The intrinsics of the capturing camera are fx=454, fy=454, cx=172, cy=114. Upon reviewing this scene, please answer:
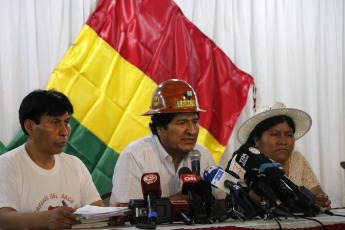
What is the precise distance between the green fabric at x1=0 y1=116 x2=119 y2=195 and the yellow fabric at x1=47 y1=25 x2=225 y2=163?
0.04m

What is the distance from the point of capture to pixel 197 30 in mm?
3658

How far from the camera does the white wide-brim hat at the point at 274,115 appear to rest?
109 inches

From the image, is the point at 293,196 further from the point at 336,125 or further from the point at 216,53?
the point at 336,125

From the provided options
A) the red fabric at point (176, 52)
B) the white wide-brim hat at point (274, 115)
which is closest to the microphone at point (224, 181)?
the white wide-brim hat at point (274, 115)

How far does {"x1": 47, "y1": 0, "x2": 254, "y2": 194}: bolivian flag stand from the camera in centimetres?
319

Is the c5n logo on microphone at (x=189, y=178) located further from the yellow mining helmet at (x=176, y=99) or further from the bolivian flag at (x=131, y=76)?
the bolivian flag at (x=131, y=76)

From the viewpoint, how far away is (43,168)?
7.30 ft

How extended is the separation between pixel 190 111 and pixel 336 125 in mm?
2252

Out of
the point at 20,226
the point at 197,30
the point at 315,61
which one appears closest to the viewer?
the point at 20,226

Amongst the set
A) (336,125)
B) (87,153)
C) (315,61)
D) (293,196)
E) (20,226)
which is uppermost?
(315,61)

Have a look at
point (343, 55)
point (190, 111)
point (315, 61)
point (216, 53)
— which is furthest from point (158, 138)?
point (343, 55)

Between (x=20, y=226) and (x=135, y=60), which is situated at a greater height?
(x=135, y=60)

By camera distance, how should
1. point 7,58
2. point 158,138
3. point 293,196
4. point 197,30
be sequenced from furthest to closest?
point 197,30 → point 7,58 → point 158,138 → point 293,196

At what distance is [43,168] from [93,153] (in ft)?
3.23
